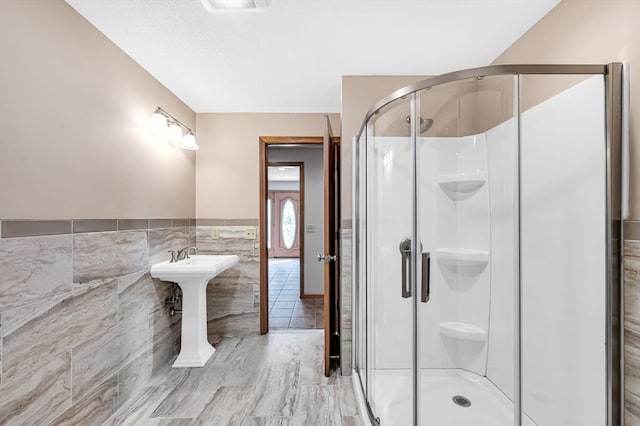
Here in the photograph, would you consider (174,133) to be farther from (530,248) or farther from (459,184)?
(530,248)

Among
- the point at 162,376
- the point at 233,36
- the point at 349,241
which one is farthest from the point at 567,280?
the point at 162,376

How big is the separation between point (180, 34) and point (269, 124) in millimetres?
1364

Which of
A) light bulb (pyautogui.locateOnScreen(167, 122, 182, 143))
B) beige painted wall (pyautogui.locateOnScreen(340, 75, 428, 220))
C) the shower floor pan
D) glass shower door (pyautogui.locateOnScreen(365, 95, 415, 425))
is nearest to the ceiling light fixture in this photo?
glass shower door (pyautogui.locateOnScreen(365, 95, 415, 425))

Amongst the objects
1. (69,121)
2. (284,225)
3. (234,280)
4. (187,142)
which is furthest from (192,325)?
(284,225)

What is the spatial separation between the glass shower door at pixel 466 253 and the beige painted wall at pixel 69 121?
175 centimetres

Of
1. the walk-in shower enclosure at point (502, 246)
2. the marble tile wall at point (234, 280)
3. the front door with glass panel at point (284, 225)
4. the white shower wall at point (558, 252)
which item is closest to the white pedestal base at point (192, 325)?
the marble tile wall at point (234, 280)

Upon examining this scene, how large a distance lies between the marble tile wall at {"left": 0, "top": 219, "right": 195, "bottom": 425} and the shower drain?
1968 millimetres

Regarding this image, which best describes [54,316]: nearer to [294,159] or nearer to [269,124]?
[269,124]

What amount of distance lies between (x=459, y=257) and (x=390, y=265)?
1.31 feet

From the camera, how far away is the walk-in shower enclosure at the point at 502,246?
126 cm

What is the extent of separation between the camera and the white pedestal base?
96.3 inches

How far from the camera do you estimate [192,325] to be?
249cm

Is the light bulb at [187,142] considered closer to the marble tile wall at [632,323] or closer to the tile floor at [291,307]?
the tile floor at [291,307]

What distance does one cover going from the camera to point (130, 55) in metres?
2.02
